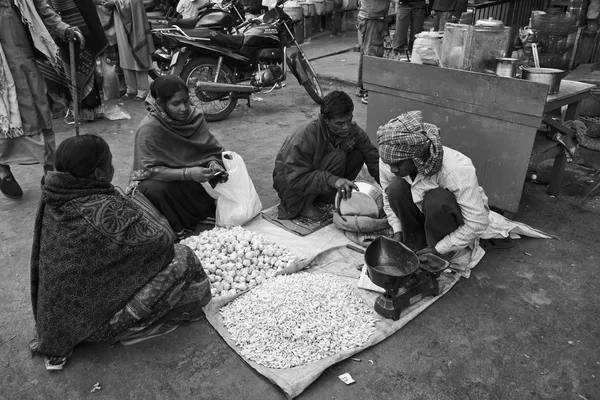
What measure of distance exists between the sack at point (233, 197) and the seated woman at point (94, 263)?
2.86 ft

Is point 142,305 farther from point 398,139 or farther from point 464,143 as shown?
point 464,143

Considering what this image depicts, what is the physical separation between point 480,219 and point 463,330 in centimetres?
54

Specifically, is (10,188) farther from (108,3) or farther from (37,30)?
(108,3)

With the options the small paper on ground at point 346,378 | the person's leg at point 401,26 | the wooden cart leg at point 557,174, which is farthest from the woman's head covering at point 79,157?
the person's leg at point 401,26

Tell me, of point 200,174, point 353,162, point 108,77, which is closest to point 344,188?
point 353,162

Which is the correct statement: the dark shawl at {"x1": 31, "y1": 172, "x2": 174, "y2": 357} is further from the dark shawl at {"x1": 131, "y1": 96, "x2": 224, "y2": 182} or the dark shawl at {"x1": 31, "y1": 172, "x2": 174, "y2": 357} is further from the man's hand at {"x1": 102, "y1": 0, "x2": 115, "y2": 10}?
the man's hand at {"x1": 102, "y1": 0, "x2": 115, "y2": 10}

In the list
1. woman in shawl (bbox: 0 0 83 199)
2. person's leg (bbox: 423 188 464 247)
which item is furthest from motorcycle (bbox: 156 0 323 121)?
person's leg (bbox: 423 188 464 247)

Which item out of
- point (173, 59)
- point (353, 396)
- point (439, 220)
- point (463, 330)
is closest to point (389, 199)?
point (439, 220)

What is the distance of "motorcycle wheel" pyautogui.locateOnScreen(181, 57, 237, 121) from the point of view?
516cm

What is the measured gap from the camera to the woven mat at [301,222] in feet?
10.2

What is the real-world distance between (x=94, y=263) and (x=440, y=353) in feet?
4.94

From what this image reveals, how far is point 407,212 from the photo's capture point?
104 inches

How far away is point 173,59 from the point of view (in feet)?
16.9

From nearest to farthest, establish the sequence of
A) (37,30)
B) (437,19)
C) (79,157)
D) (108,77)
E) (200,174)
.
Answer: (79,157), (200,174), (37,30), (108,77), (437,19)
